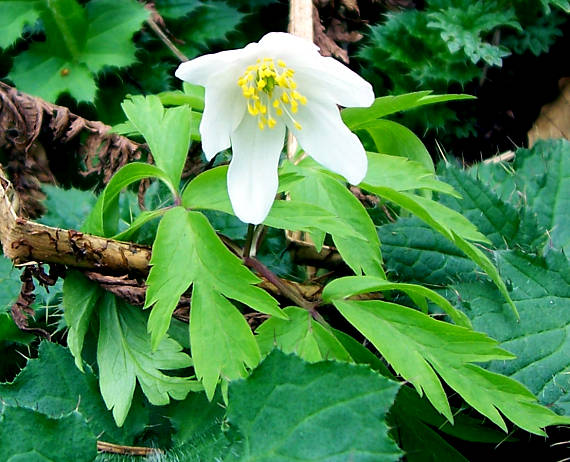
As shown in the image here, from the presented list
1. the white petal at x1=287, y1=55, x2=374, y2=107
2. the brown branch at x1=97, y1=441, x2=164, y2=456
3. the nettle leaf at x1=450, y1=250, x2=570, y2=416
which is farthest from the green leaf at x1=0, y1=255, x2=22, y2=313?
the nettle leaf at x1=450, y1=250, x2=570, y2=416

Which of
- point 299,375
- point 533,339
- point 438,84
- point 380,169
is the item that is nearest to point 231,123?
point 380,169

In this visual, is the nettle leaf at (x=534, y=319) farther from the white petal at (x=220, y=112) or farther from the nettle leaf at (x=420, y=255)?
the white petal at (x=220, y=112)

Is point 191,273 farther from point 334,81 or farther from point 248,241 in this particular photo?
point 334,81

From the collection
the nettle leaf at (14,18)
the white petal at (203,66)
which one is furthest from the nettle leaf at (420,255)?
the nettle leaf at (14,18)

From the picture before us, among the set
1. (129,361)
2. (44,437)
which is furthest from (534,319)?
(44,437)

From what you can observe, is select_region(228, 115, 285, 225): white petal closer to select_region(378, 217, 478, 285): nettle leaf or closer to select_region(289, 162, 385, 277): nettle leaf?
select_region(289, 162, 385, 277): nettle leaf

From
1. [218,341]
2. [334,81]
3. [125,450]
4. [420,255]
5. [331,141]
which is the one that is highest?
[334,81]

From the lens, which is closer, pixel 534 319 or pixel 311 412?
pixel 311 412
